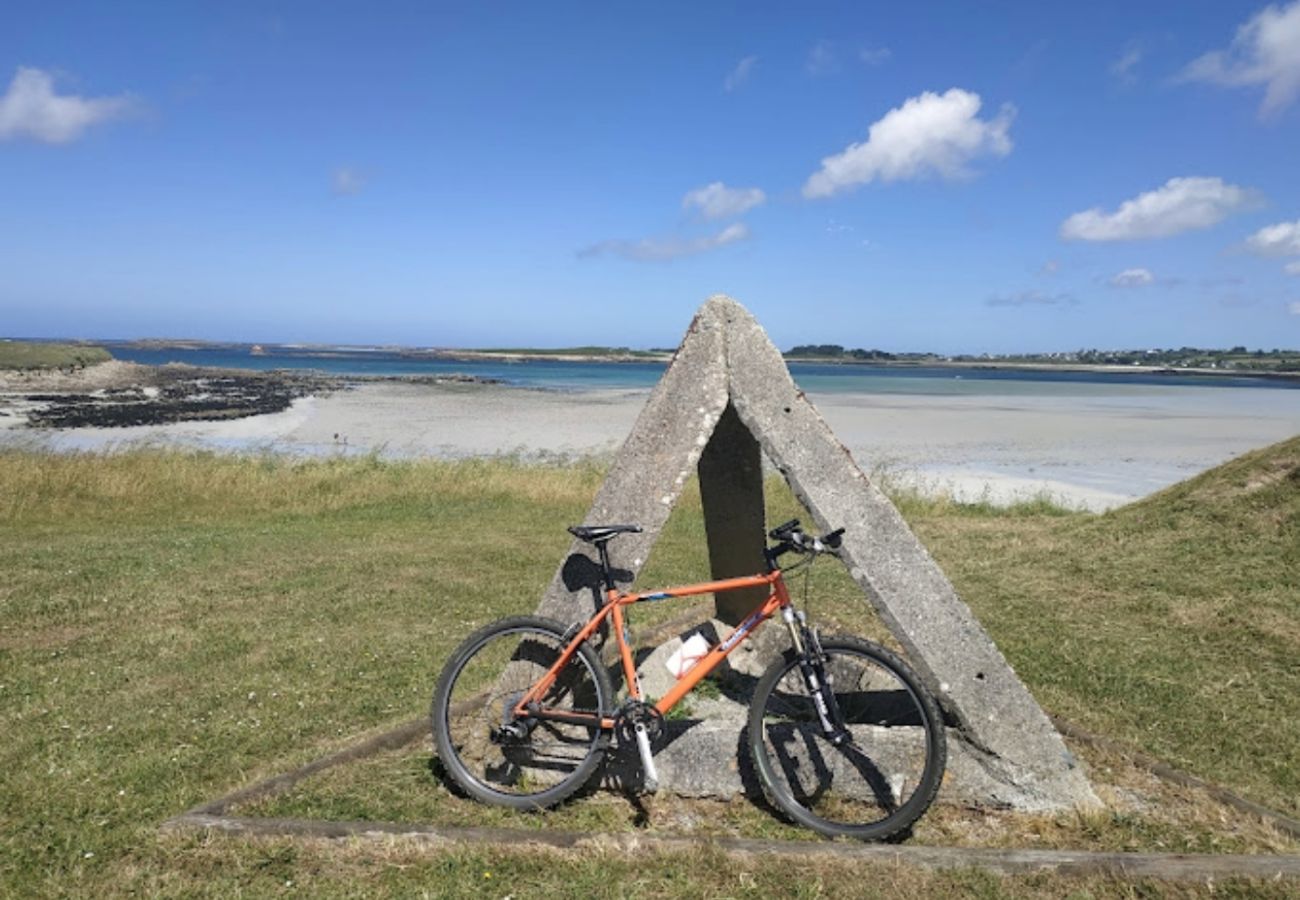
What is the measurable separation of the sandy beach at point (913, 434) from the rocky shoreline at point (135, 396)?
5.58 ft

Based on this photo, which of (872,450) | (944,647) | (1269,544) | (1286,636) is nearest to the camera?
(944,647)

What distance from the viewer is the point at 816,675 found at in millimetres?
4691

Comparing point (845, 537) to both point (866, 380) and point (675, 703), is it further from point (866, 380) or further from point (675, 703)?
point (866, 380)

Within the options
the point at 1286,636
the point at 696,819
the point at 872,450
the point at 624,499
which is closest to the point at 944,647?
the point at 696,819

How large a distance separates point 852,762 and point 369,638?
17.2 ft

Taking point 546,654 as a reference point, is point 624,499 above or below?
above

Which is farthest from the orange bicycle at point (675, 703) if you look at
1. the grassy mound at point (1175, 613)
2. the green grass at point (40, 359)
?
the green grass at point (40, 359)

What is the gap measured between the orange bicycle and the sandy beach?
16356 millimetres

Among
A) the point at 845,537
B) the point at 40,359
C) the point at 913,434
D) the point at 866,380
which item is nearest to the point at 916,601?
the point at 845,537

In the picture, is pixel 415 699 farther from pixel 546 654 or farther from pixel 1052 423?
pixel 1052 423

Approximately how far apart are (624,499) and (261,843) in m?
2.60

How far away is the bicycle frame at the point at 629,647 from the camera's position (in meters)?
4.84

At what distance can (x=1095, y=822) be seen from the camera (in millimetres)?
4652

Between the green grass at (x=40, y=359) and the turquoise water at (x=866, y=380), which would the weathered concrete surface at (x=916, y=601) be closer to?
the turquoise water at (x=866, y=380)
